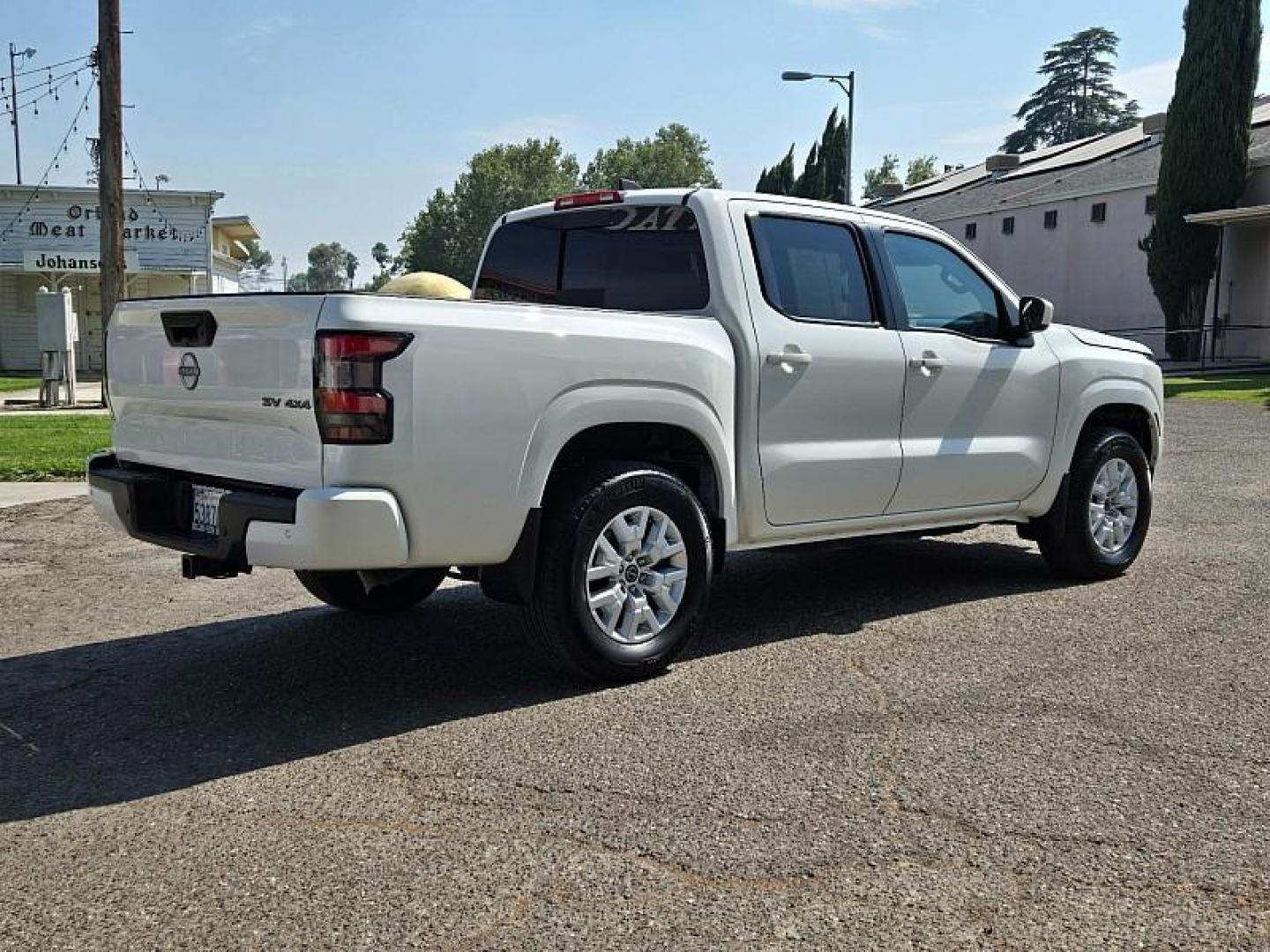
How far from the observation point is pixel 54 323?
21.4 m

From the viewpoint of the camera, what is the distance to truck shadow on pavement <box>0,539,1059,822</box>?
409 cm

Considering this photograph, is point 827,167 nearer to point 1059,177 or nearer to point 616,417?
point 1059,177

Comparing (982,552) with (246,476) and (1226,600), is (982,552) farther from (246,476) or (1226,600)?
(246,476)

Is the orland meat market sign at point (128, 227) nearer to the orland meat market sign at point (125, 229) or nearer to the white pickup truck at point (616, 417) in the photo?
the orland meat market sign at point (125, 229)

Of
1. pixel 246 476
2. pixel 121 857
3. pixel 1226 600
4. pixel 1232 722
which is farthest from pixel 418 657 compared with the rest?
pixel 1226 600

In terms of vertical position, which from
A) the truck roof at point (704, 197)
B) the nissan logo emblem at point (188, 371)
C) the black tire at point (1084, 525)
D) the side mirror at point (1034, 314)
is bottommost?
the black tire at point (1084, 525)

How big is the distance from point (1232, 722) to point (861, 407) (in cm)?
206

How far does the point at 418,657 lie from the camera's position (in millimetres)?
5367

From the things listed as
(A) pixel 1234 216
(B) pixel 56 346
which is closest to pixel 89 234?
(B) pixel 56 346

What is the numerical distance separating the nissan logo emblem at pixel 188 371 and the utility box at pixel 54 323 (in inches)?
727

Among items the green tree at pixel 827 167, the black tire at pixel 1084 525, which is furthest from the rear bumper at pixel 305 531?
the green tree at pixel 827 167

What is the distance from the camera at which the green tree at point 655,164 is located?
351ft

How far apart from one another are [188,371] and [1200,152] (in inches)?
1209

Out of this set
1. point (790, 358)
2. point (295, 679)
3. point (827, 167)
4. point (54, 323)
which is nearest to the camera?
point (295, 679)
